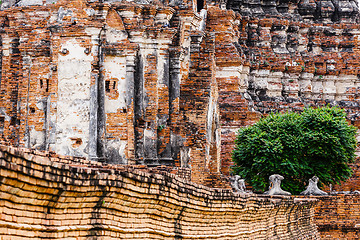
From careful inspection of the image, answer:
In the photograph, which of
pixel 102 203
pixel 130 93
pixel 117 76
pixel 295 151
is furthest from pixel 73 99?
pixel 102 203

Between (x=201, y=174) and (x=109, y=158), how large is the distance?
7.94ft

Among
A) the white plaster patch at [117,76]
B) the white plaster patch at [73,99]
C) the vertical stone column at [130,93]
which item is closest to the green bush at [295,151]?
the vertical stone column at [130,93]

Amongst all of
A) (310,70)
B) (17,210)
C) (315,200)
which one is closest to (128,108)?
(315,200)

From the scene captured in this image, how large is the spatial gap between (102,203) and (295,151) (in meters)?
16.6

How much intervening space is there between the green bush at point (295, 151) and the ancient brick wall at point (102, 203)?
37.1 feet

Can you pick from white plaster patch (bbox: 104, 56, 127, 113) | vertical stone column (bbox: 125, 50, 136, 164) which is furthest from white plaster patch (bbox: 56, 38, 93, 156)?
vertical stone column (bbox: 125, 50, 136, 164)

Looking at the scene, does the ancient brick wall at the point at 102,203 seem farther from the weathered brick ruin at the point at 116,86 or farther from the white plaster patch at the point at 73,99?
the white plaster patch at the point at 73,99

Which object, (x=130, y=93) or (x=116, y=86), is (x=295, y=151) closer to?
(x=130, y=93)

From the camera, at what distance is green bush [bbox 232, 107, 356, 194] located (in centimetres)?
2289

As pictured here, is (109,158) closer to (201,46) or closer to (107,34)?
(107,34)

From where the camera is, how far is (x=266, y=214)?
13023mm

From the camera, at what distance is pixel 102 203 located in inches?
274

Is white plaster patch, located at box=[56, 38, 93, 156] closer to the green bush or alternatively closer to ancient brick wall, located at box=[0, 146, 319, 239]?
ancient brick wall, located at box=[0, 146, 319, 239]

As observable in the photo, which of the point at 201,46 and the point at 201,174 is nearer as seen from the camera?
the point at 201,174
